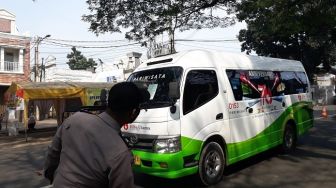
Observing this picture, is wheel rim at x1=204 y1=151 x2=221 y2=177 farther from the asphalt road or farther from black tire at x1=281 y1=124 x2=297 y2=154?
black tire at x1=281 y1=124 x2=297 y2=154

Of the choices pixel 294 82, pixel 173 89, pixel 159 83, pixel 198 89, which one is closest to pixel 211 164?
pixel 198 89

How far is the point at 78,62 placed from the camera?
3147 inches

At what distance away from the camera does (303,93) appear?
34.9 ft

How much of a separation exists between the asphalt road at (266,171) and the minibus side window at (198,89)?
142cm

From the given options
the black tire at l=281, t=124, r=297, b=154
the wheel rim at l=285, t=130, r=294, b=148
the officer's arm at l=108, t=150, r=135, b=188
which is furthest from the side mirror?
the wheel rim at l=285, t=130, r=294, b=148

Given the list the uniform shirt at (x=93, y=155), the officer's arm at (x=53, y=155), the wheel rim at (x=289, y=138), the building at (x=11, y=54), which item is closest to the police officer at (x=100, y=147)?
the uniform shirt at (x=93, y=155)

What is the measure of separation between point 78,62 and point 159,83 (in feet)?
248

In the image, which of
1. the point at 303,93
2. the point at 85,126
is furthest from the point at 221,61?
the point at 85,126

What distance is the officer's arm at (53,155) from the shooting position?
2580 mm

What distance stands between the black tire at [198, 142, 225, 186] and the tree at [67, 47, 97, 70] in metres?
72.6

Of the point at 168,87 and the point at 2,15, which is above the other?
the point at 2,15

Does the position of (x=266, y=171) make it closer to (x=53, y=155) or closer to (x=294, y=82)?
(x=294, y=82)

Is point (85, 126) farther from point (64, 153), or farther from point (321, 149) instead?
point (321, 149)

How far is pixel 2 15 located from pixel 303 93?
31.6 m
